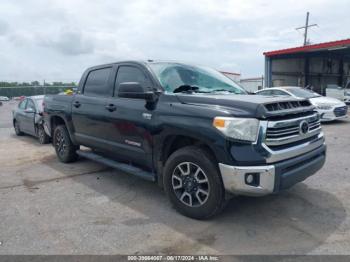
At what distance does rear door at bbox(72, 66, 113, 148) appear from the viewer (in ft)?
16.3

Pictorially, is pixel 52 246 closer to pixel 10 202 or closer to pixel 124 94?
pixel 10 202

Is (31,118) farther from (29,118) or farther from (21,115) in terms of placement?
(21,115)

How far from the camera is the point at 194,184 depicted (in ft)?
11.7

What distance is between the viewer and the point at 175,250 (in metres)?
3.00

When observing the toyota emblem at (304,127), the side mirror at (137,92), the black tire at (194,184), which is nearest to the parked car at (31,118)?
the side mirror at (137,92)

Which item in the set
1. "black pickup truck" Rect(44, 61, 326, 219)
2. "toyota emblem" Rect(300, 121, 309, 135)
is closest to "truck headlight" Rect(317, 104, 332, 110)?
"black pickup truck" Rect(44, 61, 326, 219)

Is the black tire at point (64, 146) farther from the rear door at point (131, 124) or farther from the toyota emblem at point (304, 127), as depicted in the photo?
the toyota emblem at point (304, 127)

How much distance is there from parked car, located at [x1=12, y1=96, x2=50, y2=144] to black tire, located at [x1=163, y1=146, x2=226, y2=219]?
6.30 metres

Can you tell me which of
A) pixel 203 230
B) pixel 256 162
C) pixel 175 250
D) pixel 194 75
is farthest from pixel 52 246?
pixel 194 75

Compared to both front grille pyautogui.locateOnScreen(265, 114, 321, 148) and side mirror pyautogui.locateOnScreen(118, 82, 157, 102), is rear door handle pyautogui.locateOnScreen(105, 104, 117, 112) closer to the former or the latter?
side mirror pyautogui.locateOnScreen(118, 82, 157, 102)

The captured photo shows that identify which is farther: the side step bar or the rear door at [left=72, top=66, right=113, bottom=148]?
the rear door at [left=72, top=66, right=113, bottom=148]

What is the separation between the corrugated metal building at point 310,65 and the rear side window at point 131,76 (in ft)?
73.1

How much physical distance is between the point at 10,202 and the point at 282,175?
362 centimetres

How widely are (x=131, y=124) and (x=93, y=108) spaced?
1.14m
